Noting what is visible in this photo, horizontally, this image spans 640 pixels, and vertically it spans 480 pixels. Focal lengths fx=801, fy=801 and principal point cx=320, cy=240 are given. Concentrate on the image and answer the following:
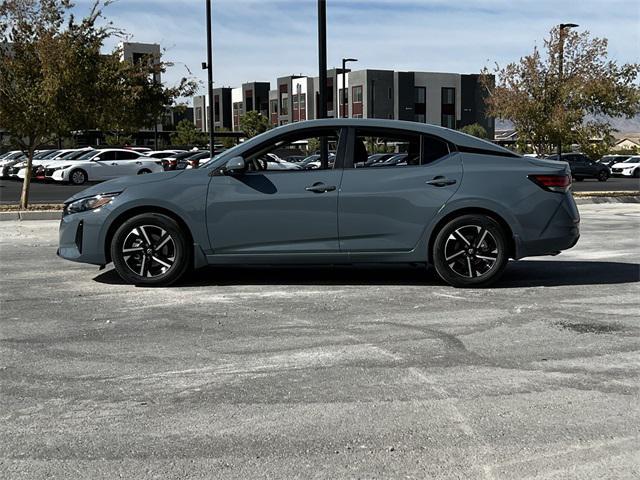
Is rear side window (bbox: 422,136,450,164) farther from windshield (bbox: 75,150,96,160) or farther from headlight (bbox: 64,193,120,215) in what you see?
windshield (bbox: 75,150,96,160)

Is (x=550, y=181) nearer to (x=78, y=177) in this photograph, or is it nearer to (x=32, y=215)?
(x=32, y=215)

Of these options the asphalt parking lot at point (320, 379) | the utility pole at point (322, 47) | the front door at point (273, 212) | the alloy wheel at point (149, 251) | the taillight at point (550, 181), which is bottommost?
the asphalt parking lot at point (320, 379)

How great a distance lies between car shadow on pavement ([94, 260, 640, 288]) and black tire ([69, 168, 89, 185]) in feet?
93.6

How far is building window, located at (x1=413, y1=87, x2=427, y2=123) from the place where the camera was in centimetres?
9488

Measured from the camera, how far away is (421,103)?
95562 mm

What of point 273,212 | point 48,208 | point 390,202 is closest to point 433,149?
point 390,202

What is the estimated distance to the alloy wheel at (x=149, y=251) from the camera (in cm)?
768

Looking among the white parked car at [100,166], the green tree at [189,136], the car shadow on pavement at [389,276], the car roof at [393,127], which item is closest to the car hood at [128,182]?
the car roof at [393,127]

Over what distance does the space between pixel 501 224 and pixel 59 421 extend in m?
4.88

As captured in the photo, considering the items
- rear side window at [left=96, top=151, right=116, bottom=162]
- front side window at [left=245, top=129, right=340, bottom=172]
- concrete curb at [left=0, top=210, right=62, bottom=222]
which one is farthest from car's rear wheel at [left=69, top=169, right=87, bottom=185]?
front side window at [left=245, top=129, right=340, bottom=172]

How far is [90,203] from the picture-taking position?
779 centimetres

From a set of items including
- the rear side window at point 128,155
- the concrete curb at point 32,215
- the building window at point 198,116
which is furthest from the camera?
the building window at point 198,116

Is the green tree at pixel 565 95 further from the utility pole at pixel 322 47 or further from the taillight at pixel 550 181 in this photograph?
the taillight at pixel 550 181

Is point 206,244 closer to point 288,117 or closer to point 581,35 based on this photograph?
point 581,35
